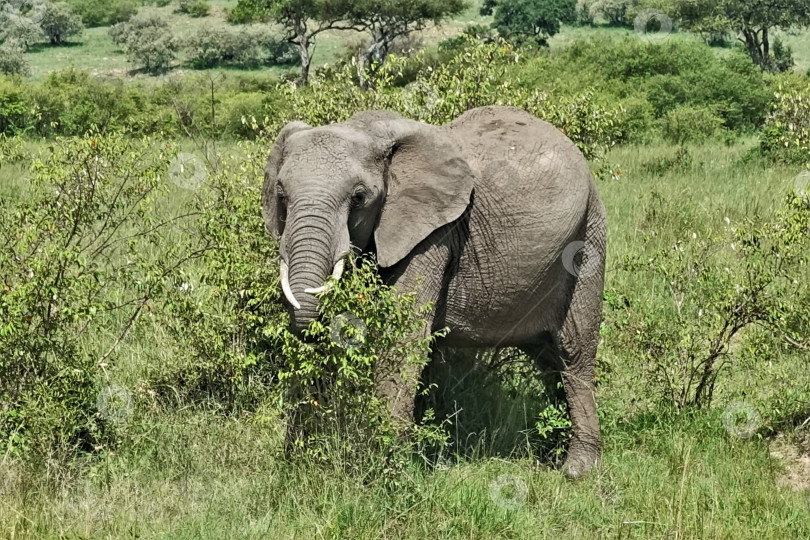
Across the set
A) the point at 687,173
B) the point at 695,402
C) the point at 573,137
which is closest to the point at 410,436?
the point at 695,402

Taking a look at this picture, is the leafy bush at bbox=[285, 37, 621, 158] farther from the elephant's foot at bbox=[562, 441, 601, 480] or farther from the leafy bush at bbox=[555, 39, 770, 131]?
the leafy bush at bbox=[555, 39, 770, 131]

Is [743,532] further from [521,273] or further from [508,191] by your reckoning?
[508,191]

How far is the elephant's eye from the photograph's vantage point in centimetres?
502

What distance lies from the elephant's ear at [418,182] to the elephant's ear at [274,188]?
355mm

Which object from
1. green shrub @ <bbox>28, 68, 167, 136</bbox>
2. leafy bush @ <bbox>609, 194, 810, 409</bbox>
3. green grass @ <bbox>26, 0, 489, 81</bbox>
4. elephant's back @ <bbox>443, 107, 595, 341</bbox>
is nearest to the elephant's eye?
elephant's back @ <bbox>443, 107, 595, 341</bbox>

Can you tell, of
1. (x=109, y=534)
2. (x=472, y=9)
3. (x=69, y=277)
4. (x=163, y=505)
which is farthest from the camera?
(x=472, y=9)

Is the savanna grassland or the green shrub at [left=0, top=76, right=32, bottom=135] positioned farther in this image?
the green shrub at [left=0, top=76, right=32, bottom=135]

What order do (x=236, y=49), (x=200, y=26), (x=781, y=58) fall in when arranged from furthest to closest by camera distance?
(x=200, y=26) → (x=236, y=49) → (x=781, y=58)

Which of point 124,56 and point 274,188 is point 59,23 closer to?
point 124,56

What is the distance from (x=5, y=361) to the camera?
546 cm

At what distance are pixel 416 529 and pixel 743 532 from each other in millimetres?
1581

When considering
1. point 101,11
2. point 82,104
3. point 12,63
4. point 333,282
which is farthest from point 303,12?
point 333,282

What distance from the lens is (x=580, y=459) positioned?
6.10 m

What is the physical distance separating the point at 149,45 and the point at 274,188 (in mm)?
43523
